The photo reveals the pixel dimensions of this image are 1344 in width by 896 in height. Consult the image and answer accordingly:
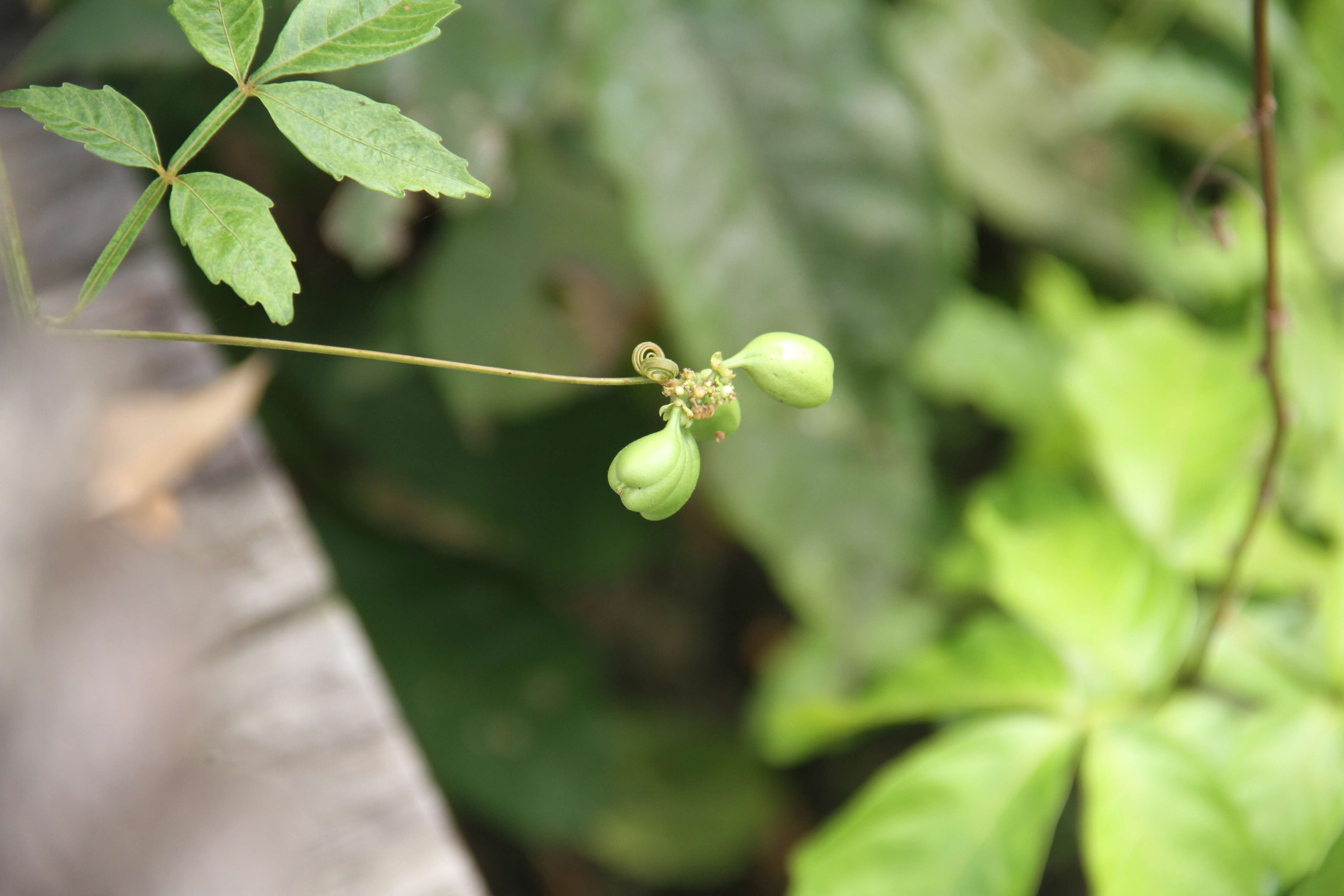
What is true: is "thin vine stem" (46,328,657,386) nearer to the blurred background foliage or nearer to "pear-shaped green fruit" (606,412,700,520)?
"pear-shaped green fruit" (606,412,700,520)

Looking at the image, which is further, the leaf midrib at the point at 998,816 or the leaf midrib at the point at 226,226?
the leaf midrib at the point at 998,816

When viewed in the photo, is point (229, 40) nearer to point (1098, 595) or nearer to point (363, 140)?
point (363, 140)

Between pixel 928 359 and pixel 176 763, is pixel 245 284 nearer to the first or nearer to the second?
pixel 176 763

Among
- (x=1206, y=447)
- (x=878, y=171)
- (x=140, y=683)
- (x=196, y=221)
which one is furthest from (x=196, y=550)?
(x=1206, y=447)

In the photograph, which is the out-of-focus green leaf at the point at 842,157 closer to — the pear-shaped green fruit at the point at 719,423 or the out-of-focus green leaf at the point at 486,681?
the pear-shaped green fruit at the point at 719,423

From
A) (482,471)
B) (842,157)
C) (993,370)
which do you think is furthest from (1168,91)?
(482,471)

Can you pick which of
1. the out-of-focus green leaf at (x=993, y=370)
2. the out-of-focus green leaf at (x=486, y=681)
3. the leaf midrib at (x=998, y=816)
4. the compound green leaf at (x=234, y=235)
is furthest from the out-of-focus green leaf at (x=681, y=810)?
the compound green leaf at (x=234, y=235)
